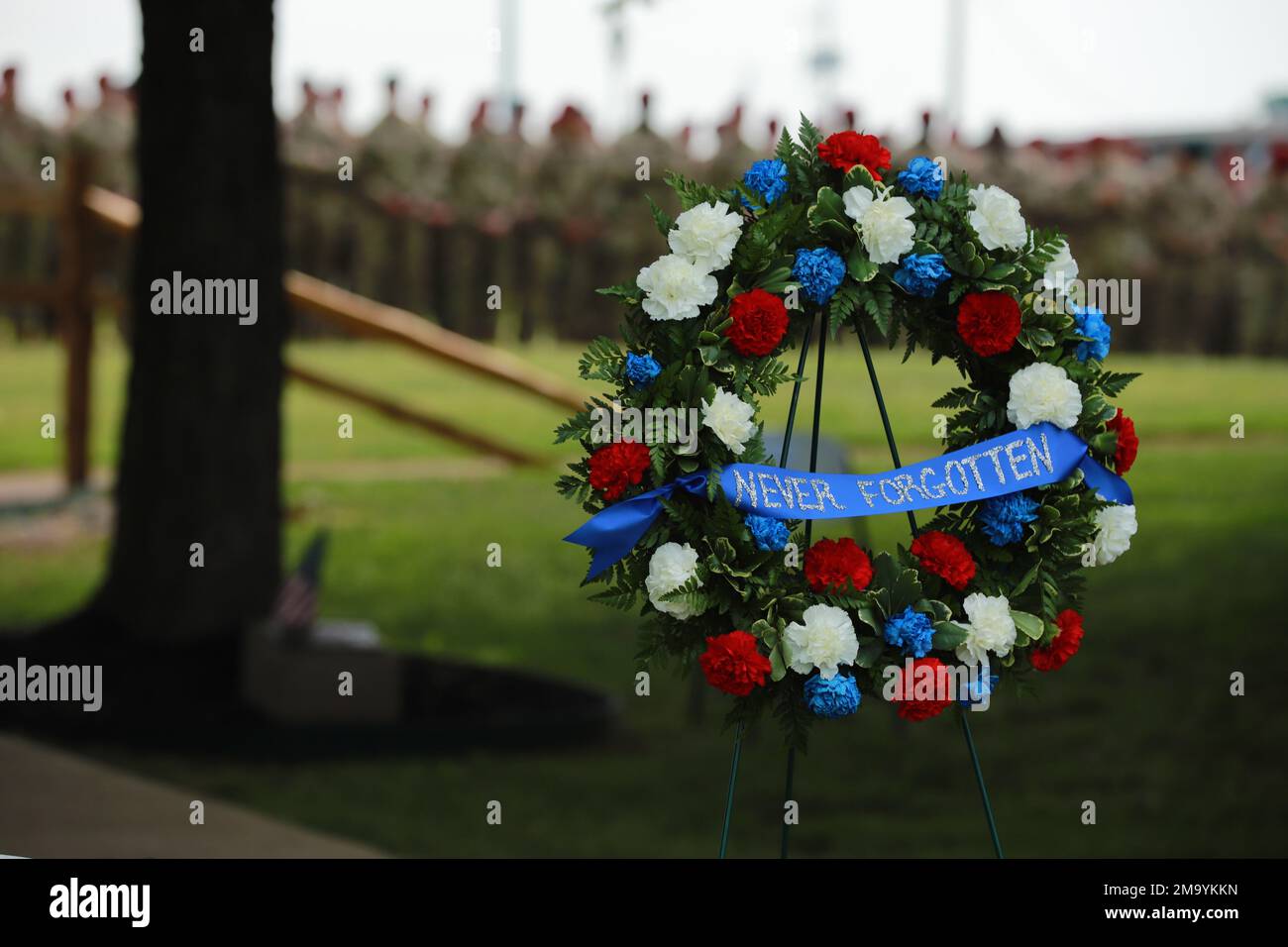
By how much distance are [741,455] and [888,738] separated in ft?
12.0

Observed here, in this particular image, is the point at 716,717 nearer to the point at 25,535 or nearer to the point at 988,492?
the point at 988,492

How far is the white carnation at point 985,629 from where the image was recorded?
3428 millimetres

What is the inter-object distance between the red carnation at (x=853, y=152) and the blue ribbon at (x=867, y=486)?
61 cm

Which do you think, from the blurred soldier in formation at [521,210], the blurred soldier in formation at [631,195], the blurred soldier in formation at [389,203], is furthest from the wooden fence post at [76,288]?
the blurred soldier in formation at [631,195]

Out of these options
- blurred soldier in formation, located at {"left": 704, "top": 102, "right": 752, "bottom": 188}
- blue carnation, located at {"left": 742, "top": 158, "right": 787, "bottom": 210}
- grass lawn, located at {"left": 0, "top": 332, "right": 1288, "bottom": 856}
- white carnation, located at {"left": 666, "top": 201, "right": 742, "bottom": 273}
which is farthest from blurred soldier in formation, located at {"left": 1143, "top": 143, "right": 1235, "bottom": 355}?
white carnation, located at {"left": 666, "top": 201, "right": 742, "bottom": 273}

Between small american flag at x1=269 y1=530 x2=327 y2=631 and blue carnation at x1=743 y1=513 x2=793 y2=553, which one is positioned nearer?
blue carnation at x1=743 y1=513 x2=793 y2=553

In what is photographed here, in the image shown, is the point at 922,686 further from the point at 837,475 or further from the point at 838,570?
the point at 837,475

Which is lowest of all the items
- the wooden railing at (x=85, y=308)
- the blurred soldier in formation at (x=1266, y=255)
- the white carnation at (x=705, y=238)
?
the white carnation at (x=705, y=238)

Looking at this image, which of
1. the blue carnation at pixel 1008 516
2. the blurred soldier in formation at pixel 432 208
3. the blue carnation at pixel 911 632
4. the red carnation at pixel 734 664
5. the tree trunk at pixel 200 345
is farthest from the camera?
the blurred soldier in formation at pixel 432 208

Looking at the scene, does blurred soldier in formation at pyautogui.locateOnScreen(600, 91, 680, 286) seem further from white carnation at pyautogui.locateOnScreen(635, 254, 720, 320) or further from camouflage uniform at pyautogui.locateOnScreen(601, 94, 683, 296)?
white carnation at pyautogui.locateOnScreen(635, 254, 720, 320)

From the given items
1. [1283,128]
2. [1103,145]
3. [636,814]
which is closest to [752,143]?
[1103,145]

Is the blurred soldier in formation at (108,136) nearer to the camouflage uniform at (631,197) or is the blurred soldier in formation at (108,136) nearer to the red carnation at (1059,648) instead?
the camouflage uniform at (631,197)

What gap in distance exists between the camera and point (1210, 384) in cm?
1413

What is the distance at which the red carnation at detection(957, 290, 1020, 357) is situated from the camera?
3.47m
